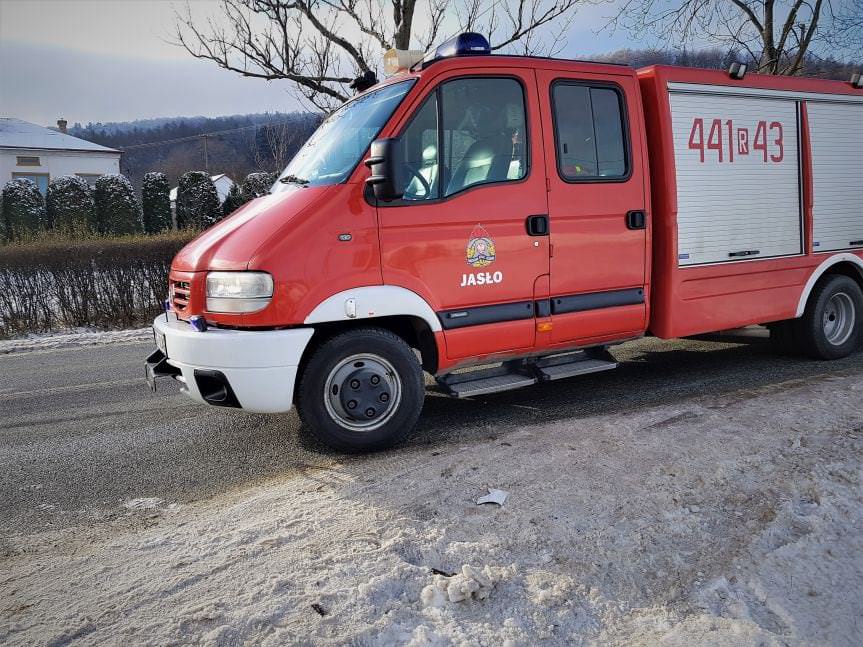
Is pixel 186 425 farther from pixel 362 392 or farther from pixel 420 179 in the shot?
pixel 420 179

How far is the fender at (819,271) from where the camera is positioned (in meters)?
6.75

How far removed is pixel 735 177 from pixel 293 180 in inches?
154

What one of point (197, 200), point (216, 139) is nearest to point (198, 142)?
point (216, 139)

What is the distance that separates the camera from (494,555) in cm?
318

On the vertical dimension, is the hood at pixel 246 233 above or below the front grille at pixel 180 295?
above

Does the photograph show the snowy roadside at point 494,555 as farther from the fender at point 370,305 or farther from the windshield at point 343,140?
the windshield at point 343,140

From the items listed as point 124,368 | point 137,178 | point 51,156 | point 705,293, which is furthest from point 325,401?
point 137,178

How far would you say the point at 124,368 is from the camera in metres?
7.92

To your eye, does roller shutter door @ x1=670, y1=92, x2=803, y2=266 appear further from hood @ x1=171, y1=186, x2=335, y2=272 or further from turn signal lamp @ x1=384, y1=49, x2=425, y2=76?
hood @ x1=171, y1=186, x2=335, y2=272

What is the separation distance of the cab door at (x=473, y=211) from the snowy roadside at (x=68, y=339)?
6821mm

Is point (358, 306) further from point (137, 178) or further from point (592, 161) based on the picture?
point (137, 178)

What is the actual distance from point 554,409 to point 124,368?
16.6ft

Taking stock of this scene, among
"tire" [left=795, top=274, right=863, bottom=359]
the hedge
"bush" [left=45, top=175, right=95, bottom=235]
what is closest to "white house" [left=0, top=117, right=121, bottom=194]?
"bush" [left=45, top=175, right=95, bottom=235]

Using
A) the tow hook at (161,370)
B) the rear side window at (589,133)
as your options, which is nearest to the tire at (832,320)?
the rear side window at (589,133)
